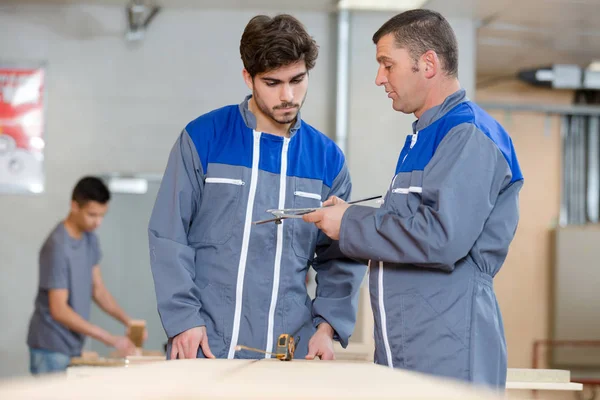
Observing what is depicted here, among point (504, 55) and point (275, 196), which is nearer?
point (275, 196)

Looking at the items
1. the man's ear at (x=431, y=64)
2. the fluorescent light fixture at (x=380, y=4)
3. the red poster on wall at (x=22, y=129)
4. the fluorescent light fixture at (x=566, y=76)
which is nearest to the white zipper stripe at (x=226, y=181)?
the man's ear at (x=431, y=64)

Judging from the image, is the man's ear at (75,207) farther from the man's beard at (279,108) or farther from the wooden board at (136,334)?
the man's beard at (279,108)

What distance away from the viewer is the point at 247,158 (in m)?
2.19

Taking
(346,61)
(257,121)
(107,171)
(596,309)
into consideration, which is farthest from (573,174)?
(257,121)

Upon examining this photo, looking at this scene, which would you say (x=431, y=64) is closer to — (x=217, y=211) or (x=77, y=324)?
(x=217, y=211)

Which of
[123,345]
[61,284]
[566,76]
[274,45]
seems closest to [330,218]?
[274,45]

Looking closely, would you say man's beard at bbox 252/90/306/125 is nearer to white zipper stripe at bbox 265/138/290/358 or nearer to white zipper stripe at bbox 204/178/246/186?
white zipper stripe at bbox 265/138/290/358

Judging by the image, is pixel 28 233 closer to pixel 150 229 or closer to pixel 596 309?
pixel 150 229

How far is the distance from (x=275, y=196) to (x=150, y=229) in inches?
13.0

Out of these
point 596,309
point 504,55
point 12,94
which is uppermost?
point 504,55

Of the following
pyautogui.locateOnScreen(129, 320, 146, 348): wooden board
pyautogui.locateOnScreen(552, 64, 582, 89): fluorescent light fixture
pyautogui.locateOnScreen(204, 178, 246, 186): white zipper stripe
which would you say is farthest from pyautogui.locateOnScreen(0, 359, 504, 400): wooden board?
pyautogui.locateOnScreen(552, 64, 582, 89): fluorescent light fixture

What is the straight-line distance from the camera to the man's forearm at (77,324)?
4234mm

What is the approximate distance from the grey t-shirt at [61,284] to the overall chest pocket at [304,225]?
249cm

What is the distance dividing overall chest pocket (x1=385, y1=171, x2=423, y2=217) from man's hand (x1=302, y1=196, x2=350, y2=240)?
0.11m
